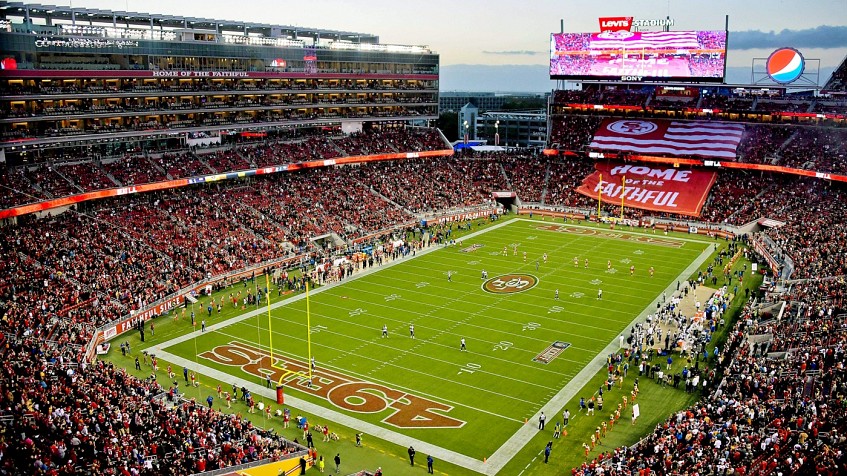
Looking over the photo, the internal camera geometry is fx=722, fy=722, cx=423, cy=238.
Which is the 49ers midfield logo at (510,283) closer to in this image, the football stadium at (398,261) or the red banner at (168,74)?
the football stadium at (398,261)

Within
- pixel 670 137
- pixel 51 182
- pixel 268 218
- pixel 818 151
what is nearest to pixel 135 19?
pixel 51 182

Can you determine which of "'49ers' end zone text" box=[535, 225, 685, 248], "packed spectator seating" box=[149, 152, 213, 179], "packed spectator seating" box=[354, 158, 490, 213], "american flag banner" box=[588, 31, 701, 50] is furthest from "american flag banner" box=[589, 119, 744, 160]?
"packed spectator seating" box=[149, 152, 213, 179]

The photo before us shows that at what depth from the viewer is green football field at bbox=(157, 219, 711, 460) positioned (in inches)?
1080

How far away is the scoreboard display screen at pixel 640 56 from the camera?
6625 centimetres

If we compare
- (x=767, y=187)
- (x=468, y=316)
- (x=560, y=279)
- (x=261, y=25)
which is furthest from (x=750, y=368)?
(x=261, y=25)

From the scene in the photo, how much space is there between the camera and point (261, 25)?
66312mm

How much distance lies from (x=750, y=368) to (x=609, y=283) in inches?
656

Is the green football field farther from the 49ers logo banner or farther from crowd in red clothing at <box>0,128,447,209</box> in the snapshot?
crowd in red clothing at <box>0,128,447,209</box>

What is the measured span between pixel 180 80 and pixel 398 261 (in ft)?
74.1

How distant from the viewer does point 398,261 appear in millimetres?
48781

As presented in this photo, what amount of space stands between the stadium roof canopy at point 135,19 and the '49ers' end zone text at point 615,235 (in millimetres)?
30800

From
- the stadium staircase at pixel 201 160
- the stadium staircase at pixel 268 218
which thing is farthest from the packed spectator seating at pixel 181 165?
the stadium staircase at pixel 268 218

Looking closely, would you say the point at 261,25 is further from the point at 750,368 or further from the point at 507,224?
the point at 750,368

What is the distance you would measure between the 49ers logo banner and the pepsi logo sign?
32.2 feet
